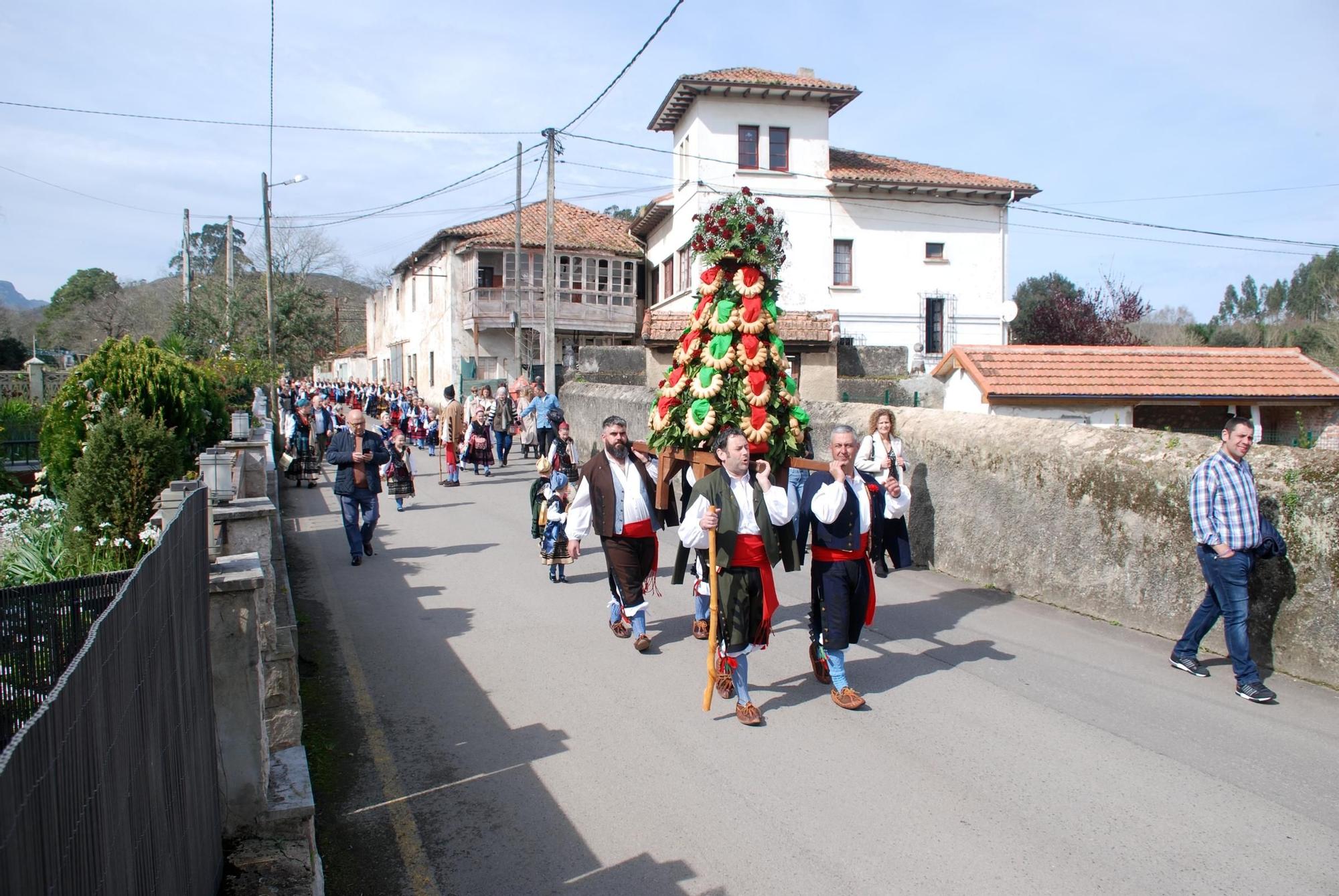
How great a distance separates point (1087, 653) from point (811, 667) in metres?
2.22

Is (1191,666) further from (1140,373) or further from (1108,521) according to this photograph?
(1140,373)

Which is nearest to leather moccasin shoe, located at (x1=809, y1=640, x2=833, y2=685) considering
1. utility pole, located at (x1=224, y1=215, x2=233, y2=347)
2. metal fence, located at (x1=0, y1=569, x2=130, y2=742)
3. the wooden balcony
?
metal fence, located at (x1=0, y1=569, x2=130, y2=742)

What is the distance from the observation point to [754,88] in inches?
1276

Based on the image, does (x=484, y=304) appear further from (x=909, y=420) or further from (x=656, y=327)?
(x=909, y=420)

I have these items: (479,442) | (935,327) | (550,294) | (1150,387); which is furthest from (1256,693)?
(935,327)

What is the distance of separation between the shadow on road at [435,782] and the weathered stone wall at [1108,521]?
3.58 m

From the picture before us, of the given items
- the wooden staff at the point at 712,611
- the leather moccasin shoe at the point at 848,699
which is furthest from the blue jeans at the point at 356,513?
the leather moccasin shoe at the point at 848,699

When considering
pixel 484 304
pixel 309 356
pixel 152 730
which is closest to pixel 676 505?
pixel 152 730

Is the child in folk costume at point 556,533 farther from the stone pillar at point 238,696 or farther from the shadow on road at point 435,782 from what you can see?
the stone pillar at point 238,696

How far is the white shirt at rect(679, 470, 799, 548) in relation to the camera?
6227 mm

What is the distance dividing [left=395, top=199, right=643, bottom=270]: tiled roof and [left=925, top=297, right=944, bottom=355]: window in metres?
12.2

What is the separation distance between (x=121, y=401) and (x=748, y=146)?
26.5 metres

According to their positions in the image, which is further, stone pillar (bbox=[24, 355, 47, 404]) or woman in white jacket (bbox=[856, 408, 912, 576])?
stone pillar (bbox=[24, 355, 47, 404])

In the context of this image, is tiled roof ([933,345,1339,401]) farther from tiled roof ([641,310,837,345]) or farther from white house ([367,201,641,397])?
white house ([367,201,641,397])
